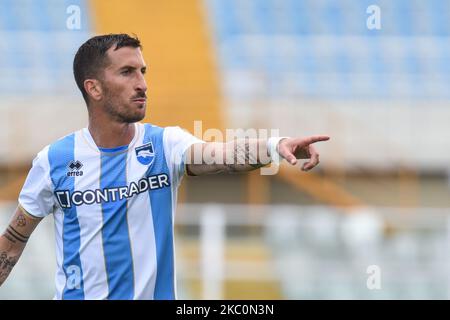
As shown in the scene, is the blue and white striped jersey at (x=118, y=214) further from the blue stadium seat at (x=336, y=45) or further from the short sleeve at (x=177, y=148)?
the blue stadium seat at (x=336, y=45)

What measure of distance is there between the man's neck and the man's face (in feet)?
0.15

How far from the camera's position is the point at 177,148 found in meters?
3.95

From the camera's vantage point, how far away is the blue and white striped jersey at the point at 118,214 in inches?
155

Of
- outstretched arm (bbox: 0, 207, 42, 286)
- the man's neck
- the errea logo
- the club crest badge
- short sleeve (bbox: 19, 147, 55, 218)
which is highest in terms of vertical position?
the man's neck

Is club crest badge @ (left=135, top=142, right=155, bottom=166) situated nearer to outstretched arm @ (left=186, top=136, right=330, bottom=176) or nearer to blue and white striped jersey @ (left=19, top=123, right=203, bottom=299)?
blue and white striped jersey @ (left=19, top=123, right=203, bottom=299)

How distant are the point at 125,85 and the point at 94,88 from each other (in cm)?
18

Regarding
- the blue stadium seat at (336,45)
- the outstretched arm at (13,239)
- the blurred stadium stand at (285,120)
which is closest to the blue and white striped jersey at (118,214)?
the outstretched arm at (13,239)

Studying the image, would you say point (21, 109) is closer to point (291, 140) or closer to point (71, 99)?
point (71, 99)

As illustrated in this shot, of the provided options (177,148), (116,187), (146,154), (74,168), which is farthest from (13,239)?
(177,148)

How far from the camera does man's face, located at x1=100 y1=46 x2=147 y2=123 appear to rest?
391 cm

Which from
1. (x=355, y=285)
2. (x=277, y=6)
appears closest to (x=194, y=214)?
(x=355, y=285)

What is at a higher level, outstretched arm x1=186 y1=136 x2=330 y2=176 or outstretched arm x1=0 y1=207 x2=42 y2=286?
outstretched arm x1=186 y1=136 x2=330 y2=176

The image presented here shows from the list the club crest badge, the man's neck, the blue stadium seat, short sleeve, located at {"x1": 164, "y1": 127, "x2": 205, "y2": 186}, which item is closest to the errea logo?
the man's neck

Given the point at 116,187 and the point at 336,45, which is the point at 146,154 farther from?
the point at 336,45
